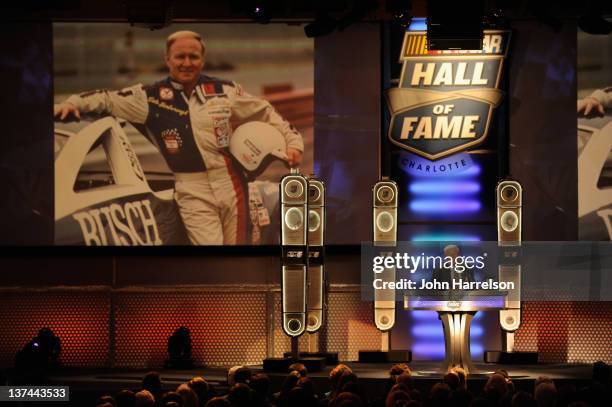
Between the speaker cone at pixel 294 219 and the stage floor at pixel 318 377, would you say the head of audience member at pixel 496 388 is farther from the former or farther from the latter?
the speaker cone at pixel 294 219

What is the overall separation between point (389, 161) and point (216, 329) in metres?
2.77

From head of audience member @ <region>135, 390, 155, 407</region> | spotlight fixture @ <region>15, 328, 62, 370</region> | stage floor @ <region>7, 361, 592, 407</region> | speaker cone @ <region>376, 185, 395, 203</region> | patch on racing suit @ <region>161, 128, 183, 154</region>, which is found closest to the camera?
head of audience member @ <region>135, 390, 155, 407</region>

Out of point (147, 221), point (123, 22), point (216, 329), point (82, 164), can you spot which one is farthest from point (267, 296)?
point (123, 22)

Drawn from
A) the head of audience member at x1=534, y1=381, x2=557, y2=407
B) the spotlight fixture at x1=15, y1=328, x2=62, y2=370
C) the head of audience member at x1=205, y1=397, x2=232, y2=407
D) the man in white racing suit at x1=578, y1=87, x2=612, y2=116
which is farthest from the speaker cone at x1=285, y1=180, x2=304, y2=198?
the head of audience member at x1=205, y1=397, x2=232, y2=407

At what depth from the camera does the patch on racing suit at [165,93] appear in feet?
45.6

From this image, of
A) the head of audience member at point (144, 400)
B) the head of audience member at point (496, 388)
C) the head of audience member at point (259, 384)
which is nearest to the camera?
the head of audience member at point (144, 400)

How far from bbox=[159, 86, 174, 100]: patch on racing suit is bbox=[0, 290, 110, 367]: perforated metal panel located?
2338 mm

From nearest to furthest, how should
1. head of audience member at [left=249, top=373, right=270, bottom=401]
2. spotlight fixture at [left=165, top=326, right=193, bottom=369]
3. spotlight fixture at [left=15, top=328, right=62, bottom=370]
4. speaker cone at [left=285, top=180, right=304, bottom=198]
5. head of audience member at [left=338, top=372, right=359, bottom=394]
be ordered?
head of audience member at [left=338, top=372, right=359, bottom=394], head of audience member at [left=249, top=373, right=270, bottom=401], speaker cone at [left=285, top=180, right=304, bottom=198], spotlight fixture at [left=15, top=328, right=62, bottom=370], spotlight fixture at [left=165, top=326, right=193, bottom=369]

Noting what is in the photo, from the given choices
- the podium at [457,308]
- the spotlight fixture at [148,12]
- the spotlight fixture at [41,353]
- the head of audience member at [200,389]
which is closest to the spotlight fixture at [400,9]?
the spotlight fixture at [148,12]

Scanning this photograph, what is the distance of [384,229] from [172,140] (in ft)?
8.71

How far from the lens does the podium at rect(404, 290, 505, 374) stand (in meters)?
11.5

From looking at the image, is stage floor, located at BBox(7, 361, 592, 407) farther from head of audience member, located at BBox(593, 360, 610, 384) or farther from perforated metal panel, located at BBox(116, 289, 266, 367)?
head of audience member, located at BBox(593, 360, 610, 384)

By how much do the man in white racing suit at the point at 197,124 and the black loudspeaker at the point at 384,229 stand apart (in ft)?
3.78

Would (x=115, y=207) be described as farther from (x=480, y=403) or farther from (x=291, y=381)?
(x=480, y=403)
